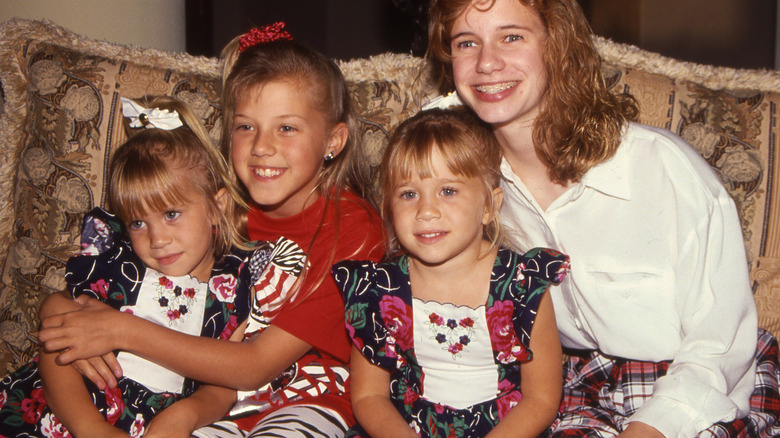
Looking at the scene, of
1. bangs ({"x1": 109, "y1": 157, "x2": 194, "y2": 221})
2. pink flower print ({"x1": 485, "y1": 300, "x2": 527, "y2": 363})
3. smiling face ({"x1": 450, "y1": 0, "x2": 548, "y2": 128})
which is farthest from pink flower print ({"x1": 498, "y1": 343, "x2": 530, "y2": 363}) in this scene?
bangs ({"x1": 109, "y1": 157, "x2": 194, "y2": 221})

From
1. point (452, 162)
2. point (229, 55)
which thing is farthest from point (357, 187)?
point (229, 55)

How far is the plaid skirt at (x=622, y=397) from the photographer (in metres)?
1.41

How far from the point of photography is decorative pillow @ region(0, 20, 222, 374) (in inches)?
72.7

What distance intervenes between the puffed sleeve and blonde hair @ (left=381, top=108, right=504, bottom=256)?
0.10 meters

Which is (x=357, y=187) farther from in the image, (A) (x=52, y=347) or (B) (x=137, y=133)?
(A) (x=52, y=347)

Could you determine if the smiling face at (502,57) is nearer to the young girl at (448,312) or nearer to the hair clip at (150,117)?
the young girl at (448,312)

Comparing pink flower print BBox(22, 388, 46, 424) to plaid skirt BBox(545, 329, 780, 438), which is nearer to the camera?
plaid skirt BBox(545, 329, 780, 438)

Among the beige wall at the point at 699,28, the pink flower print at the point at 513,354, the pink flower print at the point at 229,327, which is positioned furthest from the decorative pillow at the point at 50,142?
the beige wall at the point at 699,28

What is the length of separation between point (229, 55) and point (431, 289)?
0.87 meters

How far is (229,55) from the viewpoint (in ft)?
5.91

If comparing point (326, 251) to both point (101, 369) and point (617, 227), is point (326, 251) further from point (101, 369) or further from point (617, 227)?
point (617, 227)

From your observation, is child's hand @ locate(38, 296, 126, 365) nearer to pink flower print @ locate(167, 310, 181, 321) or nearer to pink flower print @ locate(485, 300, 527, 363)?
pink flower print @ locate(167, 310, 181, 321)

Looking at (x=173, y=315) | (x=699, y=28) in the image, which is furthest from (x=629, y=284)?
(x=699, y=28)

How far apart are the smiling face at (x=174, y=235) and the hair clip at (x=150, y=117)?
18cm
